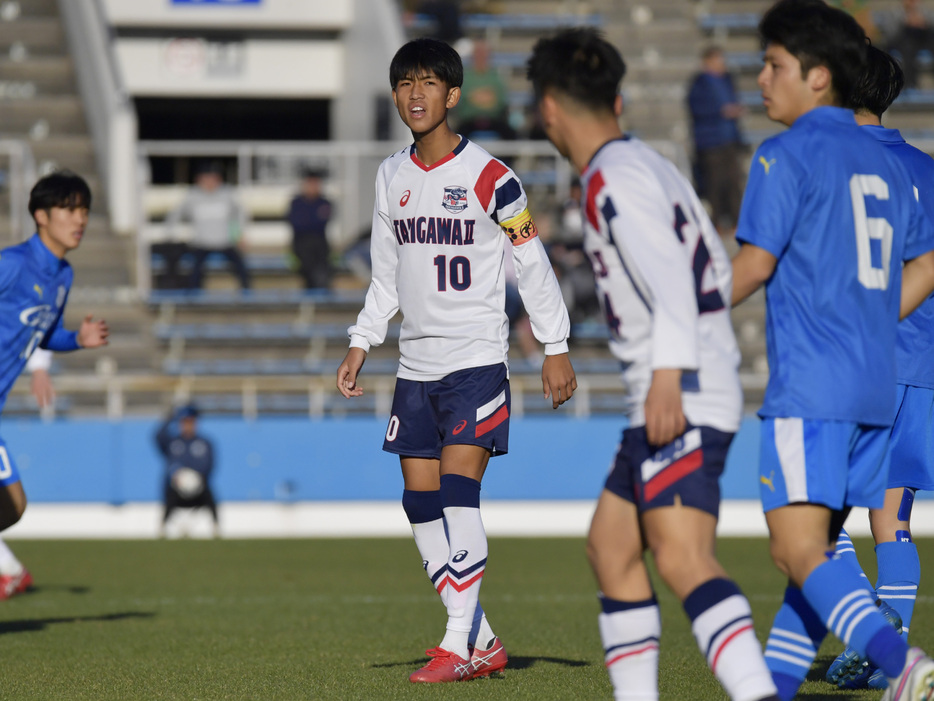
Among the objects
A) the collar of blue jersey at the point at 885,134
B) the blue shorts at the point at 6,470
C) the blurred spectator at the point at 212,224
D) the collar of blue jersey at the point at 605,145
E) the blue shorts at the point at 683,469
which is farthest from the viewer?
the blurred spectator at the point at 212,224

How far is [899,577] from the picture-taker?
16.5 feet

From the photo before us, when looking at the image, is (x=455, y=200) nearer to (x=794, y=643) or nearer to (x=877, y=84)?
(x=877, y=84)

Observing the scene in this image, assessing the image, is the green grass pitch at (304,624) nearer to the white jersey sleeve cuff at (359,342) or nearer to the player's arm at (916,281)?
the white jersey sleeve cuff at (359,342)

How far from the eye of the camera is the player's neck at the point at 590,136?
3.66 metres

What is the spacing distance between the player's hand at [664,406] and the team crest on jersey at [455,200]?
2.00 meters

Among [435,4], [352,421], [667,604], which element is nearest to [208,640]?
[667,604]

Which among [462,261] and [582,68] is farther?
[462,261]

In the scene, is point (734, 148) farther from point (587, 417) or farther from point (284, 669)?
point (284, 669)

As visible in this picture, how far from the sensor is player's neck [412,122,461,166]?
17.5ft

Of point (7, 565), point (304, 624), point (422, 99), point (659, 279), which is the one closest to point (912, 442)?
point (659, 279)

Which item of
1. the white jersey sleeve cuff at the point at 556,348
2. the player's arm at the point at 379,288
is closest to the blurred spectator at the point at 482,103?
the player's arm at the point at 379,288

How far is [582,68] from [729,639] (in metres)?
1.55

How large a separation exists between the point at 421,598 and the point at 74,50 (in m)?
16.2

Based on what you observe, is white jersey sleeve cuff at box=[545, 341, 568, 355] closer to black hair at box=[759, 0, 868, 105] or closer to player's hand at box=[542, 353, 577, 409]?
player's hand at box=[542, 353, 577, 409]
